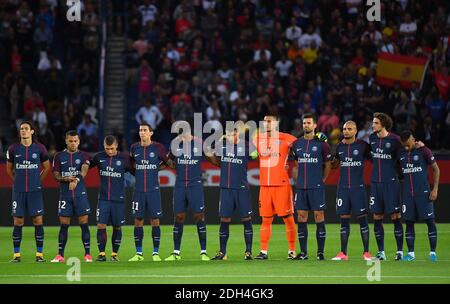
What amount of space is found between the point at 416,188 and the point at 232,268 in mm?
3372

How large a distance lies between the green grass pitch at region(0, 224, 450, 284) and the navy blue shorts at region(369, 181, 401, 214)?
0.86 metres

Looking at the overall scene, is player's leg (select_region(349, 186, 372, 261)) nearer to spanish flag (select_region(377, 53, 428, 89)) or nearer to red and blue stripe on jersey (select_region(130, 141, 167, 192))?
red and blue stripe on jersey (select_region(130, 141, 167, 192))

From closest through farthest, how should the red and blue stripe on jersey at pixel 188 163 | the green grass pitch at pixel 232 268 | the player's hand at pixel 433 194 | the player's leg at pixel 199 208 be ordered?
the green grass pitch at pixel 232 268, the player's hand at pixel 433 194, the player's leg at pixel 199 208, the red and blue stripe on jersey at pixel 188 163

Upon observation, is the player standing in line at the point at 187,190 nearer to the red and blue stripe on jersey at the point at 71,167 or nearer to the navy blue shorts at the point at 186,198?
the navy blue shorts at the point at 186,198

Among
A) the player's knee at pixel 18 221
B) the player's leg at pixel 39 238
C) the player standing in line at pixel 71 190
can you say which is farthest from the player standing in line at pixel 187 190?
the player's knee at pixel 18 221

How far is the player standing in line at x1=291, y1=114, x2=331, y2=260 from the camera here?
19234 mm

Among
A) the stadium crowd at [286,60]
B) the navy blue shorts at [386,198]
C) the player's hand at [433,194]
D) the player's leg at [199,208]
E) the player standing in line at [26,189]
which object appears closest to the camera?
the player's hand at [433,194]

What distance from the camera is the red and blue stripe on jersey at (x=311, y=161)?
1930 cm

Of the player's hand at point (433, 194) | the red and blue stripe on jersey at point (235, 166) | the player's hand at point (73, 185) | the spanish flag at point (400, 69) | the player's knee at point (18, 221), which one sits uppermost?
the spanish flag at point (400, 69)

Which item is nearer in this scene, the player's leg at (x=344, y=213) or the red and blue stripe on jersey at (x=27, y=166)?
the player's leg at (x=344, y=213)

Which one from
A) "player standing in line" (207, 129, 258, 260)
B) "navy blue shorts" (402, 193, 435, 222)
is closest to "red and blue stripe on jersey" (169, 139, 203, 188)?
"player standing in line" (207, 129, 258, 260)

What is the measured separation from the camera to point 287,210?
19469 millimetres

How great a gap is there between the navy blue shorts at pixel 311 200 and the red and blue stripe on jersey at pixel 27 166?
14.2 ft

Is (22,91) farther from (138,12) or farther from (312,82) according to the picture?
(312,82)
